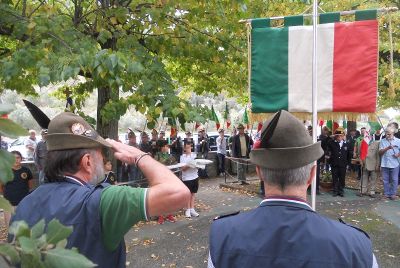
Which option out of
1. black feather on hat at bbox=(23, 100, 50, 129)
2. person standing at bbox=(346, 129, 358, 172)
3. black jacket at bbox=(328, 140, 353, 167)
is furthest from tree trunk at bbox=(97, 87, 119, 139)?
person standing at bbox=(346, 129, 358, 172)

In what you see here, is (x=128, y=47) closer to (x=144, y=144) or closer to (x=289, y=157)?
(x=289, y=157)

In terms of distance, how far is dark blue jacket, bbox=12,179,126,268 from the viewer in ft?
6.04

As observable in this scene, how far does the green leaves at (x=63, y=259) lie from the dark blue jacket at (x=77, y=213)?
1.04m

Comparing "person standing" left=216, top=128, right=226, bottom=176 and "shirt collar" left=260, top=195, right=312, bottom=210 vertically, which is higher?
"shirt collar" left=260, top=195, right=312, bottom=210

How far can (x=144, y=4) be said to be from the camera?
248 inches

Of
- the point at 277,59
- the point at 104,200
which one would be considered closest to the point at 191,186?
the point at 277,59

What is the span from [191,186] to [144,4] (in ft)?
12.7

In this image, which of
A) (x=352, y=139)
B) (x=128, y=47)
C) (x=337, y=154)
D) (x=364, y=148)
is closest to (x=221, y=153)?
(x=352, y=139)

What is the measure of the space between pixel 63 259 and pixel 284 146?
4.04 feet

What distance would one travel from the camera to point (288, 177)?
178cm

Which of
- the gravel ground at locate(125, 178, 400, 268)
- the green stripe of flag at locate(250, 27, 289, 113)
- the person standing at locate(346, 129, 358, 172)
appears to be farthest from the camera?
the person standing at locate(346, 129, 358, 172)

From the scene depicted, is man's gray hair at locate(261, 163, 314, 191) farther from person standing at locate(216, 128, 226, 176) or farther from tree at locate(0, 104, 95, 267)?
person standing at locate(216, 128, 226, 176)

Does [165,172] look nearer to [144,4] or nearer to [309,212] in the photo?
[309,212]

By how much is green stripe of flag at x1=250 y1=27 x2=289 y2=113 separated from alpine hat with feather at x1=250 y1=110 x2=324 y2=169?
3.11 meters
